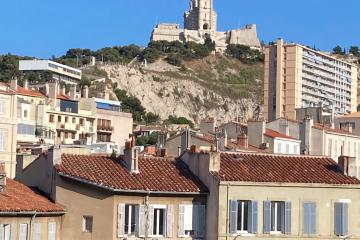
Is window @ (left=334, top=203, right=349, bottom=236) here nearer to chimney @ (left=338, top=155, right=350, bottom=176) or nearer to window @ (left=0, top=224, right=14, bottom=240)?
chimney @ (left=338, top=155, right=350, bottom=176)

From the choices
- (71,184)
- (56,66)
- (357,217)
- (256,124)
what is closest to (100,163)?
(71,184)

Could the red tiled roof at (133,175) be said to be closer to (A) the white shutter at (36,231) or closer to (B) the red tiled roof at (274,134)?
(A) the white shutter at (36,231)

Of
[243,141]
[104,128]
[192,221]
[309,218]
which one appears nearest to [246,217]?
[192,221]

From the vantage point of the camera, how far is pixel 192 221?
37.5 metres

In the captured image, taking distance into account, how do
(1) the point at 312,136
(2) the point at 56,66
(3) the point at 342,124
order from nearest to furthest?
(1) the point at 312,136, (3) the point at 342,124, (2) the point at 56,66

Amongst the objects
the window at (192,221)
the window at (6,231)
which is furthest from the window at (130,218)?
the window at (6,231)

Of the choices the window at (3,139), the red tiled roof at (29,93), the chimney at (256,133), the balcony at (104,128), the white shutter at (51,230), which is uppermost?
the red tiled roof at (29,93)

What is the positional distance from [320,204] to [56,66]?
156 metres

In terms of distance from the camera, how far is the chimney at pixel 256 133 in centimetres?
7881

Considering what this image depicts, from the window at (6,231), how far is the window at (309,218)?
11.2m

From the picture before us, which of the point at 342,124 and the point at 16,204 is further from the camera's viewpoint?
the point at 342,124

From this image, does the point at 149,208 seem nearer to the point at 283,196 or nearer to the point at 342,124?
the point at 283,196

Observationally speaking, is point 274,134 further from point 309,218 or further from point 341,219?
A: point 309,218

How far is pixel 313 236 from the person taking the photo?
38062 mm
